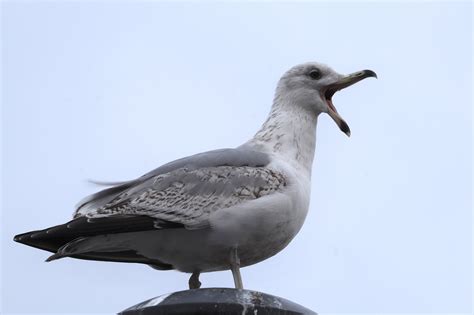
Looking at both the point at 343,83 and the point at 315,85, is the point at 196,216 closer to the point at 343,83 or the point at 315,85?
the point at 315,85

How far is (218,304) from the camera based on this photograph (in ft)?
14.3

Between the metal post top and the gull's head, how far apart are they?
8.29 feet

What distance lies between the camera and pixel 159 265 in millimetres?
5898

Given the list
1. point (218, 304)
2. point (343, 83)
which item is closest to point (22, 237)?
point (218, 304)

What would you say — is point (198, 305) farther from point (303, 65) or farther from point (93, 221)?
point (303, 65)

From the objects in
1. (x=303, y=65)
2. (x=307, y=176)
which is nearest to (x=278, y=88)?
(x=303, y=65)

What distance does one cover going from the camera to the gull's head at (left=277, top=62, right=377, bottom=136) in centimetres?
675

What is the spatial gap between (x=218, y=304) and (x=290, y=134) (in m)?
2.33

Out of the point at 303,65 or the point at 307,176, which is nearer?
the point at 307,176

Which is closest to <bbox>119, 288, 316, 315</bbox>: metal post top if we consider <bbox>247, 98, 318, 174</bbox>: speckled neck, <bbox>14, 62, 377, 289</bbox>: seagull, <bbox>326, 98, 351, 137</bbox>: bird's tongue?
<bbox>14, 62, 377, 289</bbox>: seagull

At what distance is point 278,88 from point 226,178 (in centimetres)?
145

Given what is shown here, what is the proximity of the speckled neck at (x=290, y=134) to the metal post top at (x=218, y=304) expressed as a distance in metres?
1.87

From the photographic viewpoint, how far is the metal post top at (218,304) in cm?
436

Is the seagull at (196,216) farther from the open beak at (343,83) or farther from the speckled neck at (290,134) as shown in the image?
the open beak at (343,83)
